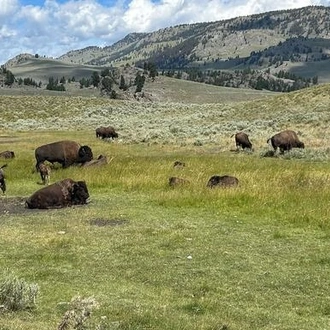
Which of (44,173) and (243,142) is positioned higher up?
(44,173)

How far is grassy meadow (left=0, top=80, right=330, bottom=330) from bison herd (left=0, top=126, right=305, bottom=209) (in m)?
0.45

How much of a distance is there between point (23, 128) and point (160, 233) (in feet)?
179

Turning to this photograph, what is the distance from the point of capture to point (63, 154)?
26062 mm

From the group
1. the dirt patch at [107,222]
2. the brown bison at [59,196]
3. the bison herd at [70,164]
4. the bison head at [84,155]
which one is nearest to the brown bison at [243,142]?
the bison herd at [70,164]

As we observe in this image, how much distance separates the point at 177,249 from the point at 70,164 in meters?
15.4

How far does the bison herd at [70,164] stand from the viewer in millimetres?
17172

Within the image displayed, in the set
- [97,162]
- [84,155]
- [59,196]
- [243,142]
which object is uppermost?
[84,155]

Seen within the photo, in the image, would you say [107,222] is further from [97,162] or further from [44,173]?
[97,162]

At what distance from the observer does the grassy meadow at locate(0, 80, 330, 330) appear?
805 cm

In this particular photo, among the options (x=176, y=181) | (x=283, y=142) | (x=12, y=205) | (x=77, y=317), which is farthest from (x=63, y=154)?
(x=77, y=317)

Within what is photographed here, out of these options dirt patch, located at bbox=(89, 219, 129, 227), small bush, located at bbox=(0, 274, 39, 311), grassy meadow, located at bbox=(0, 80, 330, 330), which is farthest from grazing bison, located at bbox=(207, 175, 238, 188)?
small bush, located at bbox=(0, 274, 39, 311)

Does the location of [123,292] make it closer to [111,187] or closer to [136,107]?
[111,187]

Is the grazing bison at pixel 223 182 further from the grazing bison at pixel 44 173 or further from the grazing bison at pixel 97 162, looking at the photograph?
the grazing bison at pixel 97 162

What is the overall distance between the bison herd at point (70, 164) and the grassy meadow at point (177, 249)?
45cm
